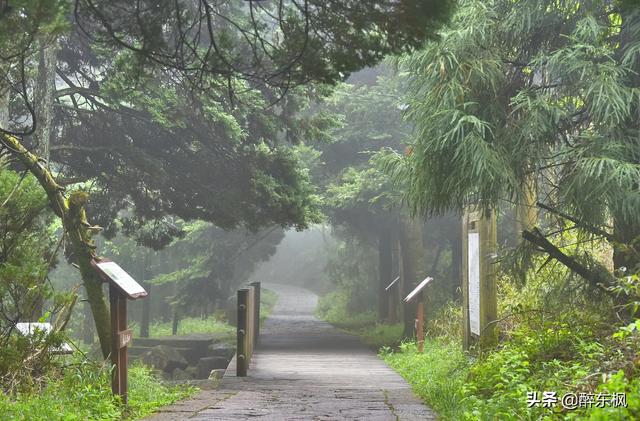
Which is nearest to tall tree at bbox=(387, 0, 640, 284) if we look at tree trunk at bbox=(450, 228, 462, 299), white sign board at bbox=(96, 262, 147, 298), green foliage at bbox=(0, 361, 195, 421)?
white sign board at bbox=(96, 262, 147, 298)

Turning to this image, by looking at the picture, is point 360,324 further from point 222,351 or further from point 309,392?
point 309,392

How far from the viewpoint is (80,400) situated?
6684 millimetres

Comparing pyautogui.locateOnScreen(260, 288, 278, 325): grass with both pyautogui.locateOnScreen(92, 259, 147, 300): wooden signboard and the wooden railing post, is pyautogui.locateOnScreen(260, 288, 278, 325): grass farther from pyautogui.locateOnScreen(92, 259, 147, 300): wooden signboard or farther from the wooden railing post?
pyautogui.locateOnScreen(92, 259, 147, 300): wooden signboard

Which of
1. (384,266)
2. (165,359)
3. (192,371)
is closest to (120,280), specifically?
(192,371)

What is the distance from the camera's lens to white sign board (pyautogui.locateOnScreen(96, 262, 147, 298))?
6750mm

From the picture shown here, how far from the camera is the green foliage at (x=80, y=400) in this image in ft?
19.5

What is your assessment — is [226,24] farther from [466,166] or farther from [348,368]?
[466,166]

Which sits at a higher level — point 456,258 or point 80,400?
point 456,258

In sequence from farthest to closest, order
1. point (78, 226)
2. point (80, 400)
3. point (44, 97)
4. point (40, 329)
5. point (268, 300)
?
point (268, 300) → point (44, 97) → point (78, 226) → point (40, 329) → point (80, 400)

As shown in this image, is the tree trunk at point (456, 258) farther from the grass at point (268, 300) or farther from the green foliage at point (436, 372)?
the grass at point (268, 300)

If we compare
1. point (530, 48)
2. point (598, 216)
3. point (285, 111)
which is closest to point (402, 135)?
point (285, 111)

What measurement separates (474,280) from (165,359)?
12195 mm

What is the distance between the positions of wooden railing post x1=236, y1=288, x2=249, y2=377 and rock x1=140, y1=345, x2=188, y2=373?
8927 millimetres

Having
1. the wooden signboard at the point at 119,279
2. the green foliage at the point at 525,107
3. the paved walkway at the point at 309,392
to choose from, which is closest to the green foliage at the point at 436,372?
the paved walkway at the point at 309,392
